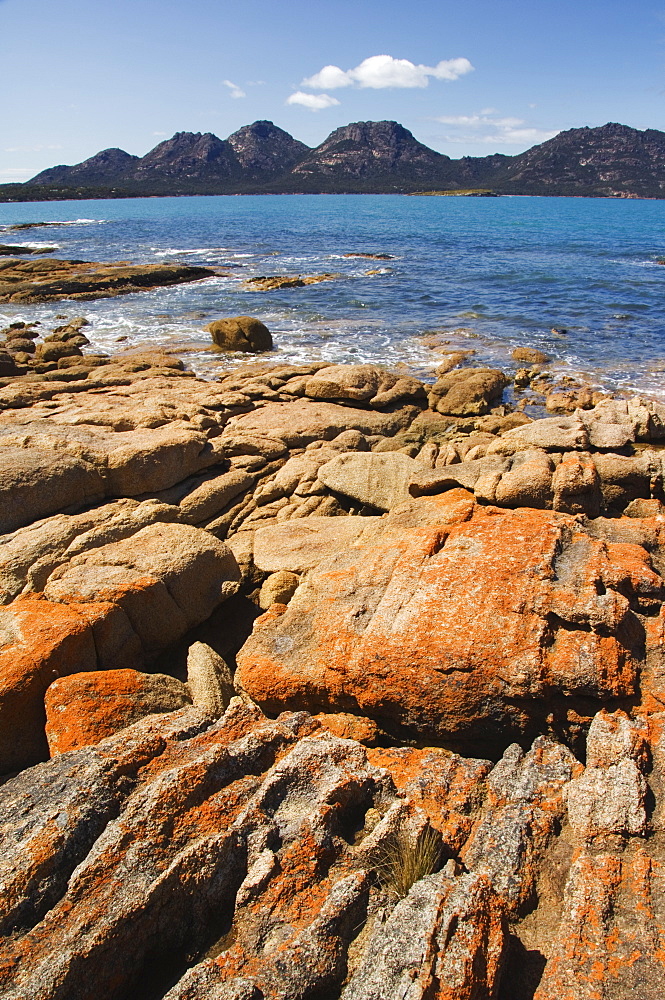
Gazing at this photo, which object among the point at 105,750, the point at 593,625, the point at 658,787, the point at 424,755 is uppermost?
the point at 593,625

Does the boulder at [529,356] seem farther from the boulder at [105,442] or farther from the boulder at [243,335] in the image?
the boulder at [105,442]

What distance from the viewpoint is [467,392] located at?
576 inches

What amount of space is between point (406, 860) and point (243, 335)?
19.7m

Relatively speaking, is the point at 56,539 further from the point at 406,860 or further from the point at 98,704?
the point at 406,860

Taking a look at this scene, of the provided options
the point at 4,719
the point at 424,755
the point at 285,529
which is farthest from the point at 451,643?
the point at 285,529

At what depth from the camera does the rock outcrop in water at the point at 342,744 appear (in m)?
2.72

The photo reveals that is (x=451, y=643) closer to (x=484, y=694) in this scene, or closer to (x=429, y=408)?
(x=484, y=694)

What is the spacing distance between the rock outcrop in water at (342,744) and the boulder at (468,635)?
0.02 metres

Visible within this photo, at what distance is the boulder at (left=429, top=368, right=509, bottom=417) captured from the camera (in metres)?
14.2

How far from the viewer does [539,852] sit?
3.35 metres

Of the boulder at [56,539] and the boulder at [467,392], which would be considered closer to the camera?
the boulder at [56,539]

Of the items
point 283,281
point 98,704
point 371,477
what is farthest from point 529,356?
point 283,281

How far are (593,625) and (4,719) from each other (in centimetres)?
446

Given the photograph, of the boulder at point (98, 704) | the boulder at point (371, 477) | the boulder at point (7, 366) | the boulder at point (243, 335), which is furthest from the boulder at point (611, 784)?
the boulder at point (7, 366)
